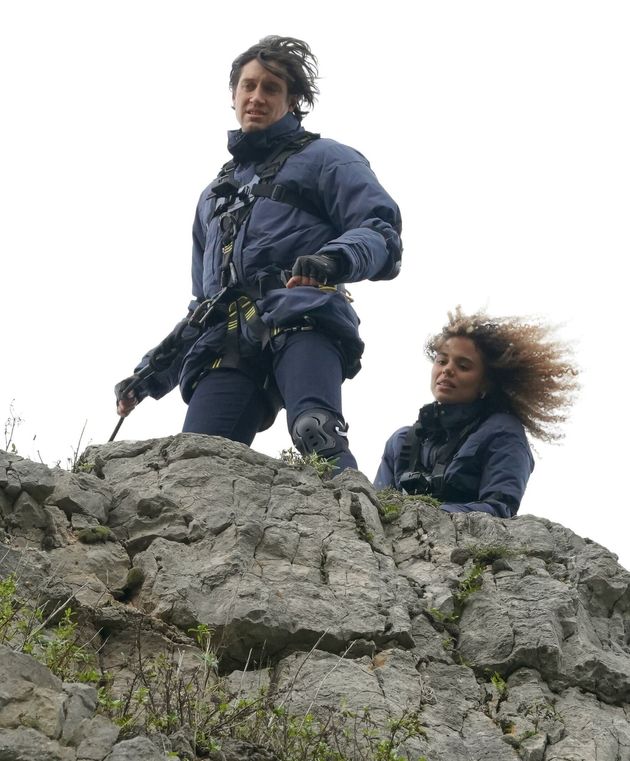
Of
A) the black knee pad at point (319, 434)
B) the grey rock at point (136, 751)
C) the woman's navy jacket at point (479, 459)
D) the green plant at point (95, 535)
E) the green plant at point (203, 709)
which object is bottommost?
the grey rock at point (136, 751)

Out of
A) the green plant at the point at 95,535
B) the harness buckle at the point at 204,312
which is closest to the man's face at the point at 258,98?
the harness buckle at the point at 204,312

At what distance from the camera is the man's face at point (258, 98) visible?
8.23 metres

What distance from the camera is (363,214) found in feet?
25.5

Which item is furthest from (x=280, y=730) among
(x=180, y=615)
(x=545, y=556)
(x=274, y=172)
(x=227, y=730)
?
(x=274, y=172)

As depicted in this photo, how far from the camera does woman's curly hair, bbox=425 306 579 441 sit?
8.19 meters

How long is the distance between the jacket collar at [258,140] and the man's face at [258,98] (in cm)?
3

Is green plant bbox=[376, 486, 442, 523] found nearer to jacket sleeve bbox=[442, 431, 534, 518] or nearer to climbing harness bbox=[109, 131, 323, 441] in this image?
jacket sleeve bbox=[442, 431, 534, 518]

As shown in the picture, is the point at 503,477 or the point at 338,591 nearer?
the point at 338,591

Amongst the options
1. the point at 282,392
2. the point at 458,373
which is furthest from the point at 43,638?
the point at 458,373

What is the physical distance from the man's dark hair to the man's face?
0.04 metres

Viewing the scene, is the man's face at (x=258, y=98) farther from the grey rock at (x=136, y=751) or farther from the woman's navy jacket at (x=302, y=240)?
the grey rock at (x=136, y=751)

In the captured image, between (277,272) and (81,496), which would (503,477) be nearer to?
(277,272)

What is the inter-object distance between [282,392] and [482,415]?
1.24 metres

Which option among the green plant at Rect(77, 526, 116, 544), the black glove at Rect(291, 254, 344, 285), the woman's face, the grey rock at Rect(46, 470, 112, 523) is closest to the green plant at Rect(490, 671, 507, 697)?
the green plant at Rect(77, 526, 116, 544)
